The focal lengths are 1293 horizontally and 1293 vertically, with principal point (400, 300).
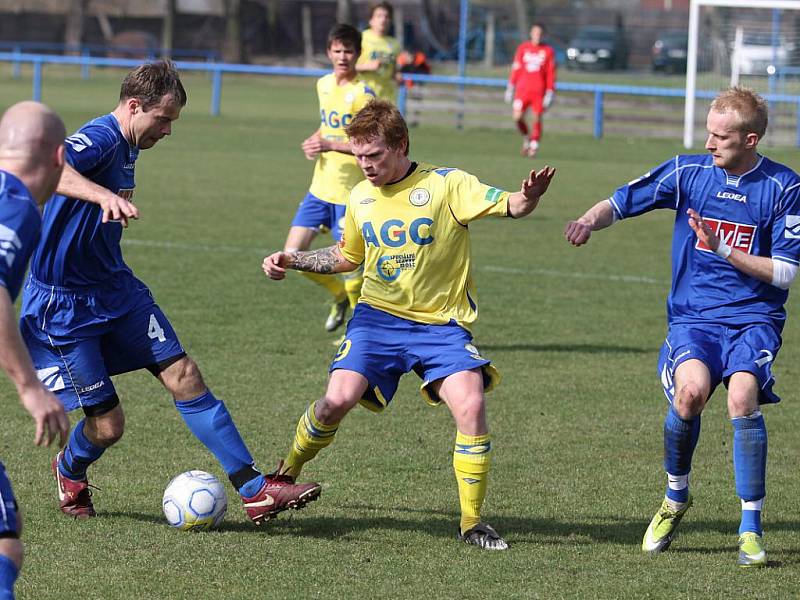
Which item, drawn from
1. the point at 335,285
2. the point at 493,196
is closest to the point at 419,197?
the point at 493,196

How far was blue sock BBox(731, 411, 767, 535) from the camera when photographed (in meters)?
4.98

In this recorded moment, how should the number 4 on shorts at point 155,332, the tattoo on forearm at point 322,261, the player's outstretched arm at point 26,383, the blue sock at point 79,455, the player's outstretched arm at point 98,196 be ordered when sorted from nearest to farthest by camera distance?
1. the player's outstretched arm at point 26,383
2. the player's outstretched arm at point 98,196
3. the number 4 on shorts at point 155,332
4. the blue sock at point 79,455
5. the tattoo on forearm at point 322,261

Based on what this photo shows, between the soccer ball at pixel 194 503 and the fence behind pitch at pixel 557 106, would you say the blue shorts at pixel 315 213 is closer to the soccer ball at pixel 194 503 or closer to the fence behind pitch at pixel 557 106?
the soccer ball at pixel 194 503

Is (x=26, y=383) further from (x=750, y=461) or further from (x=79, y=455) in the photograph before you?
(x=750, y=461)

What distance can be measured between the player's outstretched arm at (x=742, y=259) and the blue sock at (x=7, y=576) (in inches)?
107

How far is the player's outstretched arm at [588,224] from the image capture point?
506 cm

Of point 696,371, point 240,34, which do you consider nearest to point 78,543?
point 696,371

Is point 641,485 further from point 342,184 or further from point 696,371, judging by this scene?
point 342,184

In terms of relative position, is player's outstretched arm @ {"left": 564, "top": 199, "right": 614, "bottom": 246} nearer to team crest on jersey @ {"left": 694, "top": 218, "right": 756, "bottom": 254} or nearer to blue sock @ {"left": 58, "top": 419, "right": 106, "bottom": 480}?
team crest on jersey @ {"left": 694, "top": 218, "right": 756, "bottom": 254}

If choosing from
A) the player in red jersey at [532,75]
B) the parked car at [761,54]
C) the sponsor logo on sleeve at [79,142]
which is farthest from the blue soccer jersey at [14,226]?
the parked car at [761,54]

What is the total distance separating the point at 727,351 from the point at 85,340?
256 cm

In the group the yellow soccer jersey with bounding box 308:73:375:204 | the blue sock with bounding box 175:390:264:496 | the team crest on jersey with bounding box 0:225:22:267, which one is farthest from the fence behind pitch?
the team crest on jersey with bounding box 0:225:22:267

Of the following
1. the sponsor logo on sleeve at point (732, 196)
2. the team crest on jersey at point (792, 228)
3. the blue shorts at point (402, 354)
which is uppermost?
the sponsor logo on sleeve at point (732, 196)

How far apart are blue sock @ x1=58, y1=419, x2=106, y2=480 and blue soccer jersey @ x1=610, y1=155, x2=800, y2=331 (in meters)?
2.41
